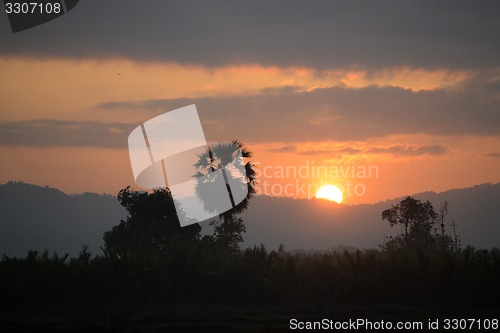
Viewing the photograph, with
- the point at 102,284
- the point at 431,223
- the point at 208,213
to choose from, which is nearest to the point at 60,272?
the point at 102,284

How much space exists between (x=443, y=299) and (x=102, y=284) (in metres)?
14.3

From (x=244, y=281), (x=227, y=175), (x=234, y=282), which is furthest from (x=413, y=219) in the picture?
(x=234, y=282)

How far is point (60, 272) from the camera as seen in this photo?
27.8 m

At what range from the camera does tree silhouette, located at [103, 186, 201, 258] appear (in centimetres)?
4950

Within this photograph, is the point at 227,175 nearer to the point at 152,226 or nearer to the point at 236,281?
the point at 152,226

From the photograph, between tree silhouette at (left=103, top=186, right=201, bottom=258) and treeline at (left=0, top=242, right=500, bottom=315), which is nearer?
treeline at (left=0, top=242, right=500, bottom=315)

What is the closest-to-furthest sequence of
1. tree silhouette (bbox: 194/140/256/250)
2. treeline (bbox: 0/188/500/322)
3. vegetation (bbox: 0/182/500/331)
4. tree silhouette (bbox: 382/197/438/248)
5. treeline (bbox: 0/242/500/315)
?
vegetation (bbox: 0/182/500/331) < treeline (bbox: 0/188/500/322) < treeline (bbox: 0/242/500/315) < tree silhouette (bbox: 194/140/256/250) < tree silhouette (bbox: 382/197/438/248)

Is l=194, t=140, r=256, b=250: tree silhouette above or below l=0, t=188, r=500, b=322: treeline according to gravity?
above

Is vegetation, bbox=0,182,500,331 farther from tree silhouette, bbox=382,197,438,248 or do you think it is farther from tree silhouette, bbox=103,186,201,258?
tree silhouette, bbox=382,197,438,248

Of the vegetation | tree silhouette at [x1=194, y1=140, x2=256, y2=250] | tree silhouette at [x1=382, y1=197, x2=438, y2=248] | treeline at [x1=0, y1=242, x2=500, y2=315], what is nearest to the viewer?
the vegetation

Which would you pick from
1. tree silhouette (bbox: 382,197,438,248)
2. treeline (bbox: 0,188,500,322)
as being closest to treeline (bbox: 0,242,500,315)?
treeline (bbox: 0,188,500,322)

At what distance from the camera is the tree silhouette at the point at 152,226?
4950 centimetres

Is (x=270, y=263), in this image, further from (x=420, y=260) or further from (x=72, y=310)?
(x=72, y=310)

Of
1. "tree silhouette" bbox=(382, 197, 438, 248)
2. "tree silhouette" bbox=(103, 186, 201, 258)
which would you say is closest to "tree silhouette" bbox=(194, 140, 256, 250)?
"tree silhouette" bbox=(103, 186, 201, 258)
